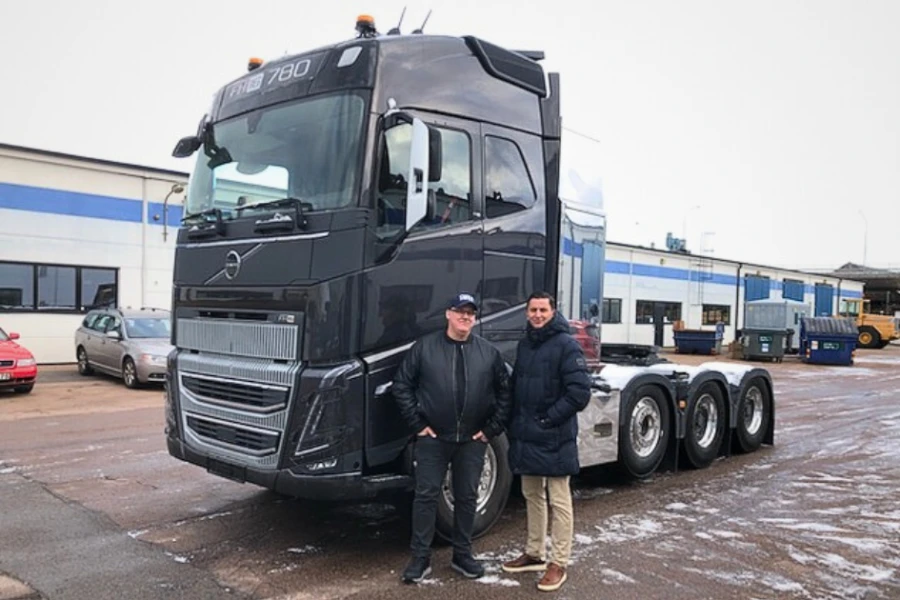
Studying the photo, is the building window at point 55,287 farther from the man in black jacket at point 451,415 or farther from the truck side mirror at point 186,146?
the man in black jacket at point 451,415

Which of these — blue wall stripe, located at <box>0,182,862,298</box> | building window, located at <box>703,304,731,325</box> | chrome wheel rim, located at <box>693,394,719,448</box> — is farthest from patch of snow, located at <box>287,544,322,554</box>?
building window, located at <box>703,304,731,325</box>

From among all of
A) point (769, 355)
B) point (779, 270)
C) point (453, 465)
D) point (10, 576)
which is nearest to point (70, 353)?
point (10, 576)

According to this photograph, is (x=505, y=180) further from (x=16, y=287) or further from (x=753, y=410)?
(x=16, y=287)

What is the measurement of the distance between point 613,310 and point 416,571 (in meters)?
31.4

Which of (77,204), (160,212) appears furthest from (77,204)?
(160,212)

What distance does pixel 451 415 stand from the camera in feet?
15.1

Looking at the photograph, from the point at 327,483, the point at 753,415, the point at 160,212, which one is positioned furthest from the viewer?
the point at 160,212

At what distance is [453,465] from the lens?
4.82m

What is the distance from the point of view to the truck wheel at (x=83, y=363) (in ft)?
55.0

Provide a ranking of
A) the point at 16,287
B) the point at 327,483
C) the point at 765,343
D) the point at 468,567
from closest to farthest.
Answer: the point at 327,483, the point at 468,567, the point at 16,287, the point at 765,343

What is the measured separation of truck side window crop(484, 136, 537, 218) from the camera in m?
5.49

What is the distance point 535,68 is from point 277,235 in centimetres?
258

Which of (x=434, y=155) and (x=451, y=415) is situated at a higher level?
(x=434, y=155)

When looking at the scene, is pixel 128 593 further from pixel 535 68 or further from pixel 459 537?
pixel 535 68
